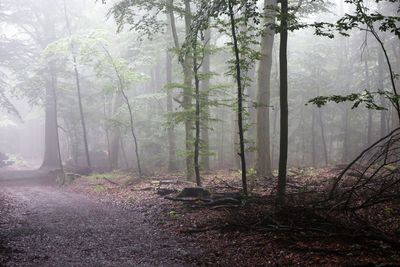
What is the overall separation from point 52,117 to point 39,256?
24.8 meters

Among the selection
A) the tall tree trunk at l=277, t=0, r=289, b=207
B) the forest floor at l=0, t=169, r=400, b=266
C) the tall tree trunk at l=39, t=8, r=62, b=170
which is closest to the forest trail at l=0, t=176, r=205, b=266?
the forest floor at l=0, t=169, r=400, b=266

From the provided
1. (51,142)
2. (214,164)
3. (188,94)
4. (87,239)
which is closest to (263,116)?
(188,94)

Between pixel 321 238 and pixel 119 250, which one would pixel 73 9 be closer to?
pixel 119 250

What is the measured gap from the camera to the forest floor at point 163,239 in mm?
6957

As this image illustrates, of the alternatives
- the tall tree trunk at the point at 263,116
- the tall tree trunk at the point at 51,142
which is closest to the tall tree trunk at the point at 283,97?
the tall tree trunk at the point at 263,116

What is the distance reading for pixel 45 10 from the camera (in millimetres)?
28922

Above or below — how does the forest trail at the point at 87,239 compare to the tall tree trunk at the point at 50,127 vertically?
below

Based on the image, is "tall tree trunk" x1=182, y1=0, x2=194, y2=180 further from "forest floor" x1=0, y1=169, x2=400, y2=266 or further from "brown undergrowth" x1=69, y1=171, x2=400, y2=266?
"brown undergrowth" x1=69, y1=171, x2=400, y2=266

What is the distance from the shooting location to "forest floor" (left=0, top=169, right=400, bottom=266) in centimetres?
696

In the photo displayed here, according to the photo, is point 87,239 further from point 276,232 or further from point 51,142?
point 51,142

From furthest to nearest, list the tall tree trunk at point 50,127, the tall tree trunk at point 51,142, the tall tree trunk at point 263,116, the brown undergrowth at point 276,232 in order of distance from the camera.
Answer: the tall tree trunk at point 51,142 < the tall tree trunk at point 50,127 < the tall tree trunk at point 263,116 < the brown undergrowth at point 276,232

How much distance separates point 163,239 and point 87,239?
6.11 ft

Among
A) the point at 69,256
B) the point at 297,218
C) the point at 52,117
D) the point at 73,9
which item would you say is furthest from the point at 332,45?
the point at 69,256

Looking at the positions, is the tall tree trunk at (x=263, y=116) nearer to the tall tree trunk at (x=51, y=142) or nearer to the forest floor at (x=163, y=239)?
the forest floor at (x=163, y=239)
